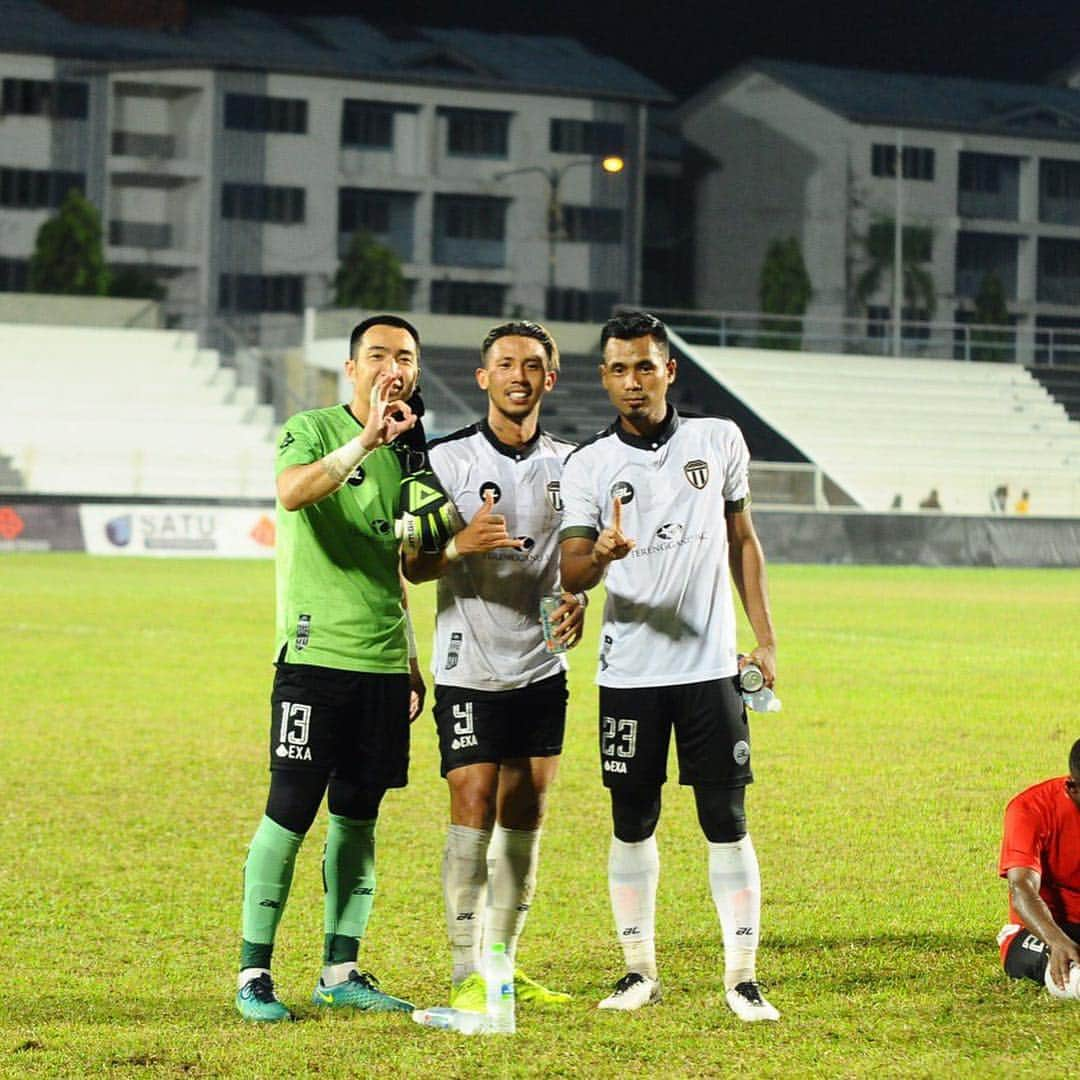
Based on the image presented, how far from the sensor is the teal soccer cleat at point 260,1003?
5.92 metres

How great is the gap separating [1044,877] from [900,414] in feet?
143

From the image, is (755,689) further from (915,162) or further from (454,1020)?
(915,162)

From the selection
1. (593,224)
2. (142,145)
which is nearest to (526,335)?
(142,145)

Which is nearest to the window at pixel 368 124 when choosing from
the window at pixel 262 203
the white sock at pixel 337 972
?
the window at pixel 262 203

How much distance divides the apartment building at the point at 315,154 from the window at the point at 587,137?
0.29ft

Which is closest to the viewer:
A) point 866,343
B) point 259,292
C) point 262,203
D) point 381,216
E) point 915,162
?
point 866,343

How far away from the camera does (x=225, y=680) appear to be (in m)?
16.8

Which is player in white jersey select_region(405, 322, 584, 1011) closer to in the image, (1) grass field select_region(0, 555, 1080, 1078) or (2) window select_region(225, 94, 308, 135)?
(1) grass field select_region(0, 555, 1080, 1078)

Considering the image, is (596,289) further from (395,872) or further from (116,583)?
(395,872)

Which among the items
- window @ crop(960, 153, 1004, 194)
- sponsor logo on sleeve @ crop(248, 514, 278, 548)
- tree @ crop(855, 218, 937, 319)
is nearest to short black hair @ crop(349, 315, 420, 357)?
sponsor logo on sleeve @ crop(248, 514, 278, 548)

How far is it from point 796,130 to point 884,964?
76288 millimetres

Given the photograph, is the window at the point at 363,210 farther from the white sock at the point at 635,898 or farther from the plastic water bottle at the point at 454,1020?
the plastic water bottle at the point at 454,1020

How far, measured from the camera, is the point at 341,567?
6.12m

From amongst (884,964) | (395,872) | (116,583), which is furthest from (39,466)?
(884,964)
